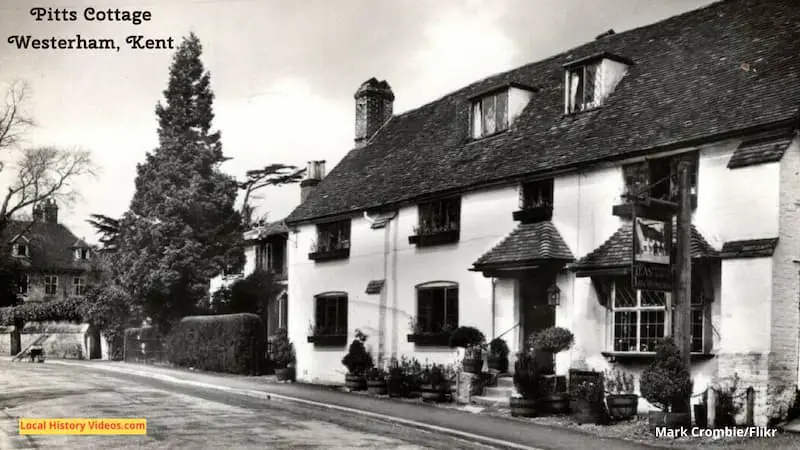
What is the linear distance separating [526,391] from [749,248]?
14.8 ft

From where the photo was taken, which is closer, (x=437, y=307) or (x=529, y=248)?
(x=529, y=248)

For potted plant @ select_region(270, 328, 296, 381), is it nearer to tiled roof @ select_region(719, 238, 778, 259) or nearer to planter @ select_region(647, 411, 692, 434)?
planter @ select_region(647, 411, 692, 434)

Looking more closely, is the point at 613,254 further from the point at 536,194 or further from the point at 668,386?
the point at 668,386

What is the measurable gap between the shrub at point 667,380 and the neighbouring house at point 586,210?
3.71 ft

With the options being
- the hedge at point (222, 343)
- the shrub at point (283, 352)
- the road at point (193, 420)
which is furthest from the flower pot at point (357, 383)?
the hedge at point (222, 343)

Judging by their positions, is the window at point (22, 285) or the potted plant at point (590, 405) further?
the window at point (22, 285)

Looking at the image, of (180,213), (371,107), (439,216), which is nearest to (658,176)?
(439,216)

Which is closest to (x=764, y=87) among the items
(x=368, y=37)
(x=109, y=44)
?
(x=368, y=37)

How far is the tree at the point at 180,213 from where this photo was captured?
29953mm

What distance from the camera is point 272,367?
26172 mm

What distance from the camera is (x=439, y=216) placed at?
64.4 ft

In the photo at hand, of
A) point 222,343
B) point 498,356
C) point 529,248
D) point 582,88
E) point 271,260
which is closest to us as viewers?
point 529,248

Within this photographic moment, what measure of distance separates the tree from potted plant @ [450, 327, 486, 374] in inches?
589

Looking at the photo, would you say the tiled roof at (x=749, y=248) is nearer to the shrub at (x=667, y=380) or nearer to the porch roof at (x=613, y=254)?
the porch roof at (x=613, y=254)
